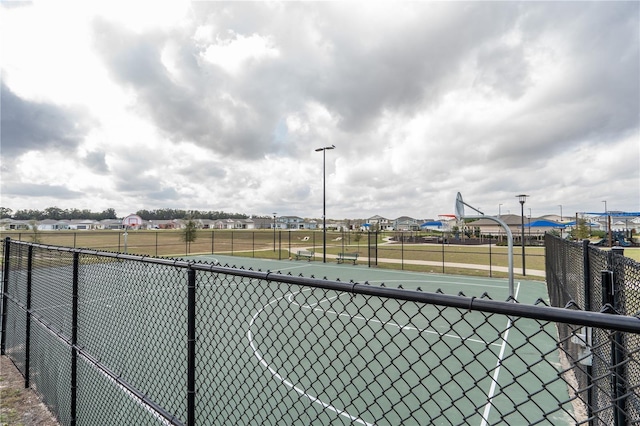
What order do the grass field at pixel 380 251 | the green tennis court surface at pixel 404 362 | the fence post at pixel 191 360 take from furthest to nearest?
the grass field at pixel 380 251
the fence post at pixel 191 360
the green tennis court surface at pixel 404 362

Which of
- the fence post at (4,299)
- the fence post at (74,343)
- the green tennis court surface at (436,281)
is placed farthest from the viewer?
the green tennis court surface at (436,281)

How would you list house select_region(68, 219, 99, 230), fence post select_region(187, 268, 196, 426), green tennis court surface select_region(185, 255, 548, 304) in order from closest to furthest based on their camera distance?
fence post select_region(187, 268, 196, 426)
green tennis court surface select_region(185, 255, 548, 304)
house select_region(68, 219, 99, 230)

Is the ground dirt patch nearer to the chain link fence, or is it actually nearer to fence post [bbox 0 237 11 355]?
fence post [bbox 0 237 11 355]

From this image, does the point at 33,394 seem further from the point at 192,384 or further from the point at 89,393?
the point at 192,384

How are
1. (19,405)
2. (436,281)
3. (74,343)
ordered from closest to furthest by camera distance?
1. (74,343)
2. (19,405)
3. (436,281)

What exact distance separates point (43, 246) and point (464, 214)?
12236mm

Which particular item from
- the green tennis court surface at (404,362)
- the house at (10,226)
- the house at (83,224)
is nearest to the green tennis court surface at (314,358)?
the green tennis court surface at (404,362)

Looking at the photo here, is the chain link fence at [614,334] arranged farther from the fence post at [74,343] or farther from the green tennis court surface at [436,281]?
the green tennis court surface at [436,281]

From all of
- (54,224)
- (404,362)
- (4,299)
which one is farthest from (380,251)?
(54,224)

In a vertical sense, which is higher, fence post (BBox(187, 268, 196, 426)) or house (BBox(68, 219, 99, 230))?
house (BBox(68, 219, 99, 230))

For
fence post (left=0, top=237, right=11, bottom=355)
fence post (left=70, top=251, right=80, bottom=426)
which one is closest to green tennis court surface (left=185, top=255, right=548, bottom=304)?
fence post (left=0, top=237, right=11, bottom=355)

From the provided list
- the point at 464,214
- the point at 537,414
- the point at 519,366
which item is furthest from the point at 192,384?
the point at 464,214

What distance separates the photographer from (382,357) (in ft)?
20.8

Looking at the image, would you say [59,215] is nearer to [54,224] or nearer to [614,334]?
[54,224]
